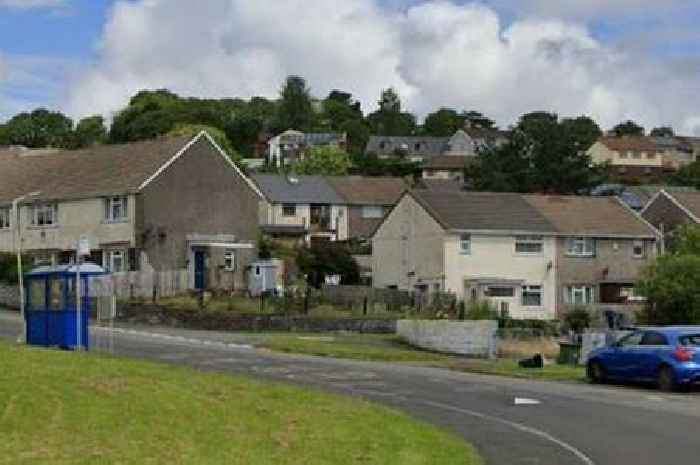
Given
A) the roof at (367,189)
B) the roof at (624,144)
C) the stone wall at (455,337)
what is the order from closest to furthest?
the stone wall at (455,337)
the roof at (367,189)
the roof at (624,144)

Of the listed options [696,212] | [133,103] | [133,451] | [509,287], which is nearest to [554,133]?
[696,212]

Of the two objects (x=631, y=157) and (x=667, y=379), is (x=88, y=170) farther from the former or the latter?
(x=631, y=157)

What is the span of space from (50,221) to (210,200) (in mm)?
9347

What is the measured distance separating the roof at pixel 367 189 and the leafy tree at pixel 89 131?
165 feet

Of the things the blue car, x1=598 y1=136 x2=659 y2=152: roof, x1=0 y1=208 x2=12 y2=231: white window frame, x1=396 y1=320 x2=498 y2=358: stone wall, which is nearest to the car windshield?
the blue car

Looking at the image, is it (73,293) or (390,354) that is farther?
(390,354)

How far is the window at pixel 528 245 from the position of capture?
75.2 metres

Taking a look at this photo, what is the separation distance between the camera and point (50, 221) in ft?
238

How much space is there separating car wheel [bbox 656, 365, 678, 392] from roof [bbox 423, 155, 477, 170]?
443 ft

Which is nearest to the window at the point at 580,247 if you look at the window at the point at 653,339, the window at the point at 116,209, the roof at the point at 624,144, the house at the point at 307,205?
the window at the point at 116,209

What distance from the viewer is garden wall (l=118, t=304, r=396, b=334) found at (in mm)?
53438

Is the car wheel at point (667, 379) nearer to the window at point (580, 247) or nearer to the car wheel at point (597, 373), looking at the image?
the car wheel at point (597, 373)

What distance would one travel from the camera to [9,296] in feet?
204

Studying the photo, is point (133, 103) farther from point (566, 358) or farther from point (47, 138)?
point (566, 358)
